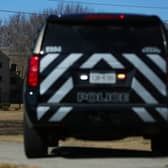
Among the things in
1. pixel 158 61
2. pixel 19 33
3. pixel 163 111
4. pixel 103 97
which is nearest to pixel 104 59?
pixel 103 97

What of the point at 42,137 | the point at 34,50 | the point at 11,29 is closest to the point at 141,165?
the point at 42,137

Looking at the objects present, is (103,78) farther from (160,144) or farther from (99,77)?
(160,144)

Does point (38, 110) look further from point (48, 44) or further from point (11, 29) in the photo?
point (11, 29)

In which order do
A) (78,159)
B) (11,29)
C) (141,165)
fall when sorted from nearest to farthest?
1. (141,165)
2. (78,159)
3. (11,29)

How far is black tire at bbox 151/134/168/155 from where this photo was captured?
1052 centimetres

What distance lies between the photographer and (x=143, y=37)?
955 cm

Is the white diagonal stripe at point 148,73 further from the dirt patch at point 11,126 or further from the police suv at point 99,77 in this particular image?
the dirt patch at point 11,126

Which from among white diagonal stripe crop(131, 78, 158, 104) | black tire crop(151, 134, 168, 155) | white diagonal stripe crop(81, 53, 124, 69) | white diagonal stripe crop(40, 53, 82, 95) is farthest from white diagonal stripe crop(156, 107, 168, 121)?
white diagonal stripe crop(40, 53, 82, 95)

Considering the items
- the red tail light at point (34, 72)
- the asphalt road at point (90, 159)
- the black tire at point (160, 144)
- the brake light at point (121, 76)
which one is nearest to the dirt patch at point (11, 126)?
the asphalt road at point (90, 159)

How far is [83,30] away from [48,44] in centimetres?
53

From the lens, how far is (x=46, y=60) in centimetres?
952

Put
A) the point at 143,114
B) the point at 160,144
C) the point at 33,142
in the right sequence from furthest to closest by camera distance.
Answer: the point at 160,144, the point at 33,142, the point at 143,114

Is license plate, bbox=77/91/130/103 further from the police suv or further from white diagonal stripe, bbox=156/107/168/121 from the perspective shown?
white diagonal stripe, bbox=156/107/168/121

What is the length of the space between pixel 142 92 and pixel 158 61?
496 mm
